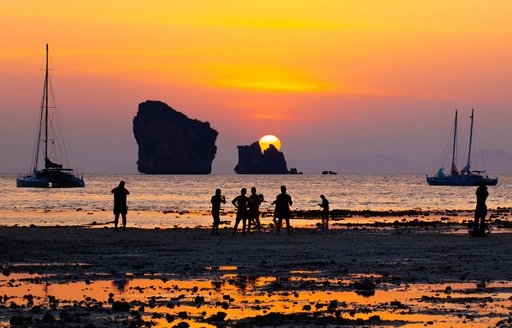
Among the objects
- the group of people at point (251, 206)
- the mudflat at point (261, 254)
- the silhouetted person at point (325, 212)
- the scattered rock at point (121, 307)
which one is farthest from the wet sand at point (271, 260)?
the silhouetted person at point (325, 212)

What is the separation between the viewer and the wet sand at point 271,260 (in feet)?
62.0

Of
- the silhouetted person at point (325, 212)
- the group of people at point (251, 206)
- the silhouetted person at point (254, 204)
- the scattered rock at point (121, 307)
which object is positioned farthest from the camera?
the silhouetted person at point (325, 212)

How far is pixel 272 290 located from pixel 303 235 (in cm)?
1836

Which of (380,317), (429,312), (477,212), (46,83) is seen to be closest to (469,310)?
(429,312)

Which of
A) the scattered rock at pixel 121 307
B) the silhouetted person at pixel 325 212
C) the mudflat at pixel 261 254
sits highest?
the silhouetted person at pixel 325 212

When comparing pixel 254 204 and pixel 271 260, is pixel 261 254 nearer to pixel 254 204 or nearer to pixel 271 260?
pixel 271 260

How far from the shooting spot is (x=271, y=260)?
25500 millimetres

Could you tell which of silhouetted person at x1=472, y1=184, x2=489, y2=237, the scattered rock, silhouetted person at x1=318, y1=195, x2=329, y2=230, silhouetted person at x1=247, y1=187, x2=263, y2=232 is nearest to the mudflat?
silhouetted person at x1=472, y1=184, x2=489, y2=237

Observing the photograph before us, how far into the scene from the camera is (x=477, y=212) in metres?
35.4

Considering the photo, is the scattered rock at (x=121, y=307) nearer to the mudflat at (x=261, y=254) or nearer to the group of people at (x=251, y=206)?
the mudflat at (x=261, y=254)

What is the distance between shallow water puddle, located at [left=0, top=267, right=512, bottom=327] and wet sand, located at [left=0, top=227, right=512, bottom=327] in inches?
3.4

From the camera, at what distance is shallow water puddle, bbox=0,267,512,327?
1512 cm

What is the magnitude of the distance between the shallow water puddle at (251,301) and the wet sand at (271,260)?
0.28 feet

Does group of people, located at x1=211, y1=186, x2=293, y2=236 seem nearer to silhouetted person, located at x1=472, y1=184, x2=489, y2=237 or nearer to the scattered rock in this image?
silhouetted person, located at x1=472, y1=184, x2=489, y2=237
